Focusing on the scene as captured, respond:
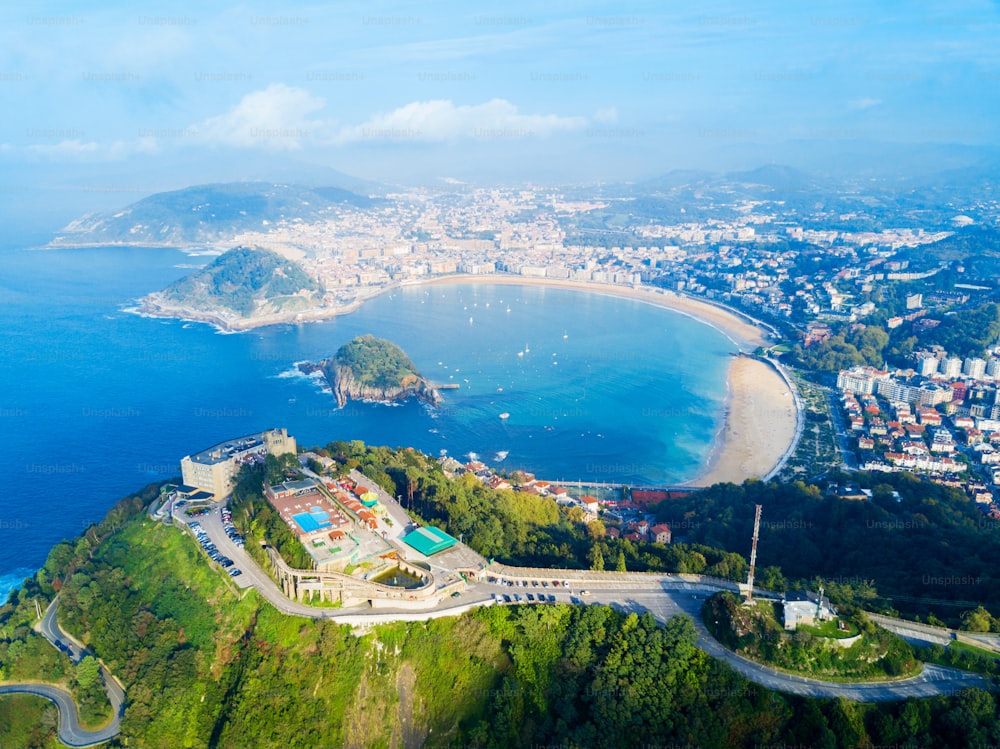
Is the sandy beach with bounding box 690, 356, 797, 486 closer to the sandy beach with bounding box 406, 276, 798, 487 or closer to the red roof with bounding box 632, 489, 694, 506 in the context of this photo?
the sandy beach with bounding box 406, 276, 798, 487

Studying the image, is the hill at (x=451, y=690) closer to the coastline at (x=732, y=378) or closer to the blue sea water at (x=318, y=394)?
the blue sea water at (x=318, y=394)

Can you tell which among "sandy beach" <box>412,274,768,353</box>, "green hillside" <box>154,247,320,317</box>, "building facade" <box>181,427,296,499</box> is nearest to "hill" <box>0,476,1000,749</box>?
"building facade" <box>181,427,296,499</box>

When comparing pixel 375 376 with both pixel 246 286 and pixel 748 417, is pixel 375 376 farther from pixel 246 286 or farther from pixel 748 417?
pixel 246 286

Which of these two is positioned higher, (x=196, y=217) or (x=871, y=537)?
(x=196, y=217)

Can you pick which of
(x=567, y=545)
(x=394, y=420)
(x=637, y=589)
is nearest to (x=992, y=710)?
(x=637, y=589)

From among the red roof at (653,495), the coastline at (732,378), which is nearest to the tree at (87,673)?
the red roof at (653,495)

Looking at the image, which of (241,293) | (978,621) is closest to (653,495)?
(978,621)
